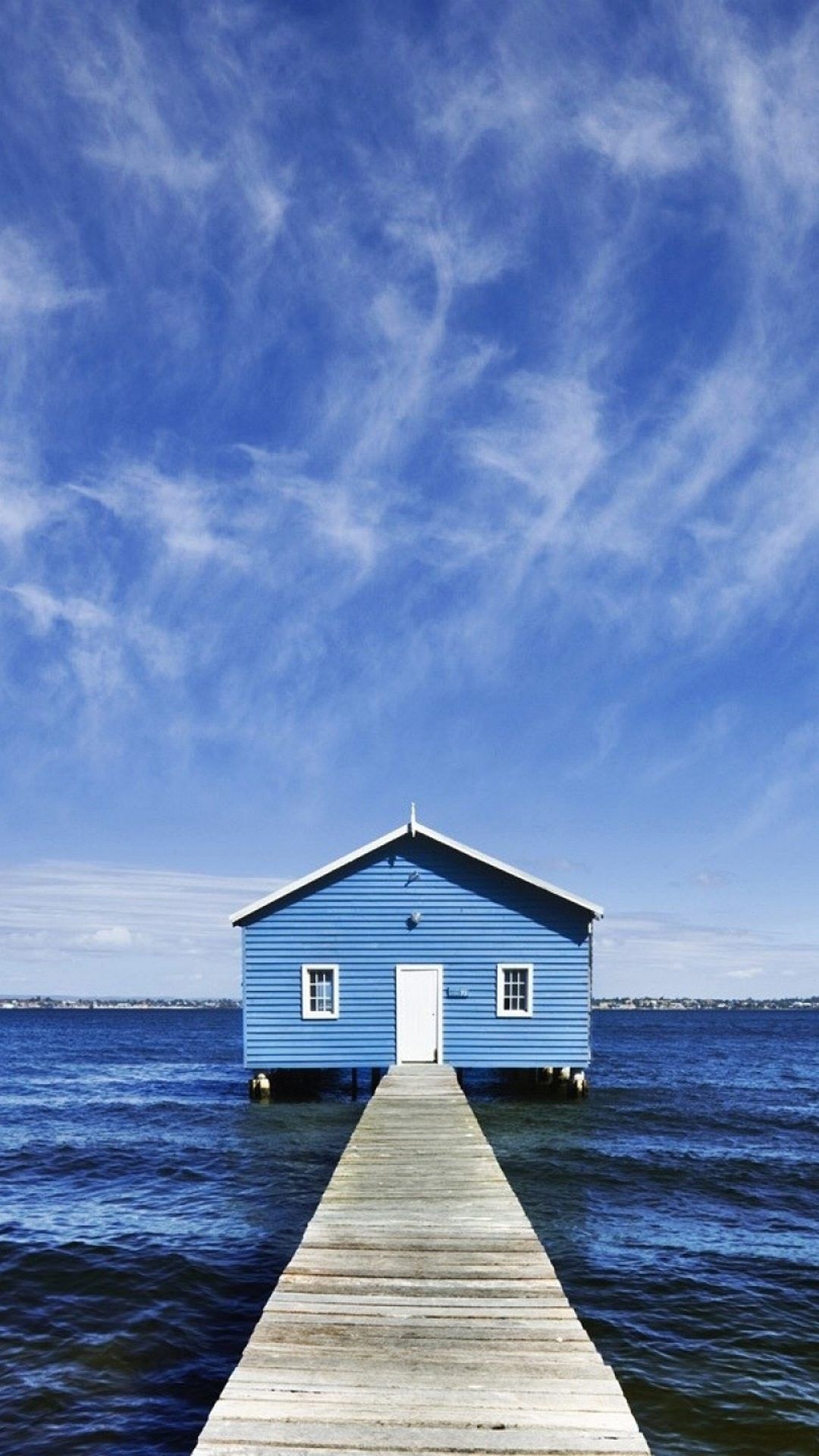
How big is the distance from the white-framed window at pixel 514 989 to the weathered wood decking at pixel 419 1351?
1524 centimetres

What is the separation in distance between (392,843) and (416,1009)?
3.97 metres

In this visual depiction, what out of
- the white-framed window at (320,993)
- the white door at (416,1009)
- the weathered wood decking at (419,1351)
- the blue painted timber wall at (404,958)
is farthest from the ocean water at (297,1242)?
the white-framed window at (320,993)

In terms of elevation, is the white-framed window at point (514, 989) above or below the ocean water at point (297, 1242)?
above

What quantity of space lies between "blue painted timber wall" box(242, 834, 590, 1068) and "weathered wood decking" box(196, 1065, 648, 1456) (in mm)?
15071

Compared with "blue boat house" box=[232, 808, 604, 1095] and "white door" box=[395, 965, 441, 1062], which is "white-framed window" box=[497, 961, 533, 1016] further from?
"white door" box=[395, 965, 441, 1062]

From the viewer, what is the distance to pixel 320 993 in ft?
83.9

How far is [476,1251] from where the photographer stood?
841cm

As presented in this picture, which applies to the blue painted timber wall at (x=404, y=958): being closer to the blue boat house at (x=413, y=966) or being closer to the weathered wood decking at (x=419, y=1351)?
the blue boat house at (x=413, y=966)

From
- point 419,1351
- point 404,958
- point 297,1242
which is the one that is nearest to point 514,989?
point 404,958

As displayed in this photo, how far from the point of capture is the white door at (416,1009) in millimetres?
25328

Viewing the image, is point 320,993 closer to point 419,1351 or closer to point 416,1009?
point 416,1009

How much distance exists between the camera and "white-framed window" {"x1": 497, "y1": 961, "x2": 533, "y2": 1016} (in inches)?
1003

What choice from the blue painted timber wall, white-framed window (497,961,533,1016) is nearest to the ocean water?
the blue painted timber wall

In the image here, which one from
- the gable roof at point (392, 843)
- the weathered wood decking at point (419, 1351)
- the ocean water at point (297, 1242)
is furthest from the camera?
the gable roof at point (392, 843)
